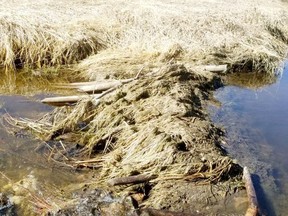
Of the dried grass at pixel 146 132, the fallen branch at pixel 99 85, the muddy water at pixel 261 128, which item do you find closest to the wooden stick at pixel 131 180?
the dried grass at pixel 146 132

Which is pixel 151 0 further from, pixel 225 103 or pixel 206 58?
pixel 225 103

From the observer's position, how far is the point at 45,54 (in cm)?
1044

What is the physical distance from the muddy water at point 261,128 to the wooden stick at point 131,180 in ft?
4.85

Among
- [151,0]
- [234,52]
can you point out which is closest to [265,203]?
[234,52]

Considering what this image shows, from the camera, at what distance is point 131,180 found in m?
5.55

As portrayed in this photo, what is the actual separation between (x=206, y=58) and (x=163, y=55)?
109 cm

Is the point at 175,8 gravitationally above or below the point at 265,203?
above

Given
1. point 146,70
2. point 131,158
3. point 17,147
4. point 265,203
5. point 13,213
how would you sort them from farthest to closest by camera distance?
point 146,70 < point 17,147 < point 131,158 < point 265,203 < point 13,213

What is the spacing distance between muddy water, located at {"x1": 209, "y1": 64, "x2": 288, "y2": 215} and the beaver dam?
0.30m

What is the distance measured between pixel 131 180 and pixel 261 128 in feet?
11.2

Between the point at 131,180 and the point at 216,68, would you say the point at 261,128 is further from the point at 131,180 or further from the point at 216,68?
the point at 131,180

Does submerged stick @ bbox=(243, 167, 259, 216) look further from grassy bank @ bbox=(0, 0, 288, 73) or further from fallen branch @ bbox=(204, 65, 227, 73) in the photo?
grassy bank @ bbox=(0, 0, 288, 73)

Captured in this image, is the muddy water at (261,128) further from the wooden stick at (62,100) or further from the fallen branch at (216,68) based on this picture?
the wooden stick at (62,100)

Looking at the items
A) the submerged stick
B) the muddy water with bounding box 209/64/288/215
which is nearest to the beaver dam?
the submerged stick
